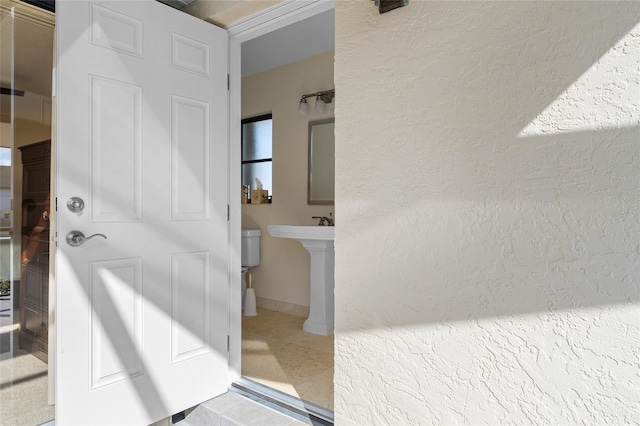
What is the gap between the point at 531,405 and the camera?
1145 mm

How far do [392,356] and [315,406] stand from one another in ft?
2.41

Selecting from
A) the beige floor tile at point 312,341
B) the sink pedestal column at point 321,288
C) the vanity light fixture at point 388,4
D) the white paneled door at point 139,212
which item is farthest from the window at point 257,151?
the vanity light fixture at point 388,4

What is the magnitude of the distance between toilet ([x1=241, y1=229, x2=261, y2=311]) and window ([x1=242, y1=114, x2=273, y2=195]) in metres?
0.46

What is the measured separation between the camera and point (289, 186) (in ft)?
13.0

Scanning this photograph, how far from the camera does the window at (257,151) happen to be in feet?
13.9

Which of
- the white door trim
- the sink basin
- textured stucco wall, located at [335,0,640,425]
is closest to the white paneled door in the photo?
the white door trim

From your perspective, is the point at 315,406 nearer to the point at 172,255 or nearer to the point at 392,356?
the point at 392,356

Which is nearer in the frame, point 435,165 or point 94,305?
point 435,165

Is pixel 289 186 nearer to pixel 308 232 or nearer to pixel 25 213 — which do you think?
pixel 308 232

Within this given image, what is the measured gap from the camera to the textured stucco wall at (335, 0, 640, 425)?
1.04 metres

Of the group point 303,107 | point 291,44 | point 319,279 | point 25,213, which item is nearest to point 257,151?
point 303,107

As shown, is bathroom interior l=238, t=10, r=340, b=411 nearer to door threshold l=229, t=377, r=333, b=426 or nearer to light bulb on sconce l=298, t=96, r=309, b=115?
light bulb on sconce l=298, t=96, r=309, b=115

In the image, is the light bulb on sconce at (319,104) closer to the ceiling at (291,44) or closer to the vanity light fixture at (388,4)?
the ceiling at (291,44)

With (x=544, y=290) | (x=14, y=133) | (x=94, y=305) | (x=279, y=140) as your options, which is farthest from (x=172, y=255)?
(x=279, y=140)
